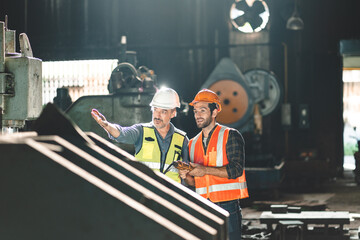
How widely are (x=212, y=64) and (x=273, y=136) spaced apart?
8.96 ft

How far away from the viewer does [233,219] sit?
209 inches

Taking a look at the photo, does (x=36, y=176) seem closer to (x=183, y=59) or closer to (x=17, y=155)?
(x=17, y=155)

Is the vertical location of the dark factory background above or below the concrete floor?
above

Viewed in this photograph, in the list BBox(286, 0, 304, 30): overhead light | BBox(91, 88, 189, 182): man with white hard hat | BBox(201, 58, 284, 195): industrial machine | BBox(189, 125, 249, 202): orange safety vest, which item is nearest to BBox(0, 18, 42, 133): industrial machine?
BBox(91, 88, 189, 182): man with white hard hat

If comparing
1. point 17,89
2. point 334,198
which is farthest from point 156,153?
point 334,198

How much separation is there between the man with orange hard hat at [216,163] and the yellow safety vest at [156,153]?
0.40ft

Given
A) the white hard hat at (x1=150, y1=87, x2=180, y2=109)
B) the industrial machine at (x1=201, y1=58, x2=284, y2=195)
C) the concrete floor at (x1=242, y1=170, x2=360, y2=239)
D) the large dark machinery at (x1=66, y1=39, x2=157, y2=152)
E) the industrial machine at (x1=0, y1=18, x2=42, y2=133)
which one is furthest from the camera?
the industrial machine at (x1=201, y1=58, x2=284, y2=195)

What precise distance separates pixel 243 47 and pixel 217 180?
13.5 metres

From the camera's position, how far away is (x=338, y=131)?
18.8m

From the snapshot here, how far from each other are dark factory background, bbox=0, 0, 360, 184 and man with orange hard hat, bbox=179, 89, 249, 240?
39.7ft

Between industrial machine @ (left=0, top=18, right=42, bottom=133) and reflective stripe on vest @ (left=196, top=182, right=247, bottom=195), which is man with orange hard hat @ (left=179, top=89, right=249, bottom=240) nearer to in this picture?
reflective stripe on vest @ (left=196, top=182, right=247, bottom=195)

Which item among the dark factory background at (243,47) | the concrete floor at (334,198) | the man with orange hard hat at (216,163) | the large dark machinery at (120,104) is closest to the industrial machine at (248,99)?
the dark factory background at (243,47)

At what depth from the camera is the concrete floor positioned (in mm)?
11287

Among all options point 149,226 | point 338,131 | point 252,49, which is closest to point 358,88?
point 338,131
